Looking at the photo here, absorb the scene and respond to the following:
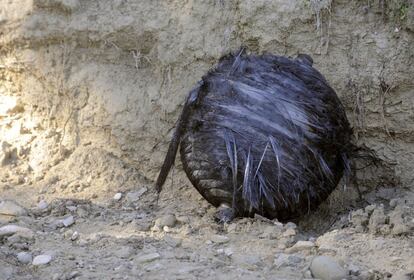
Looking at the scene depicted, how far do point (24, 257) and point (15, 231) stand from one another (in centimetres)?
26

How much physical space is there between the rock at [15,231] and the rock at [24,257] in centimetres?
19

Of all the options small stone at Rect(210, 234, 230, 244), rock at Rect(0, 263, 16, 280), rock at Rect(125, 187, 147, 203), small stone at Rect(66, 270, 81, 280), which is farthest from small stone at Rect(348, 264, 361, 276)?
rock at Rect(125, 187, 147, 203)

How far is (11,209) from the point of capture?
356cm

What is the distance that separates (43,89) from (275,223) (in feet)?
5.50

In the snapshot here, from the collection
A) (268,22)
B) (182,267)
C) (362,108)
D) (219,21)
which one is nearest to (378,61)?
(362,108)

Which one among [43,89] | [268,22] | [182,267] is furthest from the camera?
[43,89]

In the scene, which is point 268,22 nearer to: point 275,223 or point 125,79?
point 125,79

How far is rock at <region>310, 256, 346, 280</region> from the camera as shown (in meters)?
2.74

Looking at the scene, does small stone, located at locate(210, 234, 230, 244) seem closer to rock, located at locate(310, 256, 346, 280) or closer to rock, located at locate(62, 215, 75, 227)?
rock, located at locate(310, 256, 346, 280)

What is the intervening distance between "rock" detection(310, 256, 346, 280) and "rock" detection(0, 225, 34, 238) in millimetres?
1246

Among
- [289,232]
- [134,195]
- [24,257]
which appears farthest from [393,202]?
[24,257]

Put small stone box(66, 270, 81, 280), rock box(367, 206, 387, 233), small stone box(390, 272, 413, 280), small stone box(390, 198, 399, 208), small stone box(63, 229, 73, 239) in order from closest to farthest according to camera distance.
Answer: small stone box(390, 272, 413, 280), small stone box(66, 270, 81, 280), rock box(367, 206, 387, 233), small stone box(63, 229, 73, 239), small stone box(390, 198, 399, 208)

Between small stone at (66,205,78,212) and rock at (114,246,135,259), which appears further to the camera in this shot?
small stone at (66,205,78,212)

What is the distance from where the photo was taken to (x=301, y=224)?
12.3ft
